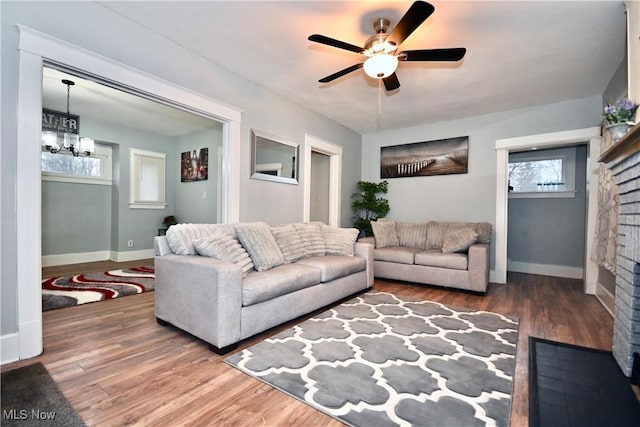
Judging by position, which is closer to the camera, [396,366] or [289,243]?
[396,366]

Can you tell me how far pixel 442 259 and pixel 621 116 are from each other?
2.23 metres

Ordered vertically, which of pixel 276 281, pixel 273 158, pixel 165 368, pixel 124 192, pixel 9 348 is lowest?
pixel 165 368

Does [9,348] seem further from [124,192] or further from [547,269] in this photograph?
[547,269]

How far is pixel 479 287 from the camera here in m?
3.56

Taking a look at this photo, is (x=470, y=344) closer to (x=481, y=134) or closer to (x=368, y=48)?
(x=368, y=48)

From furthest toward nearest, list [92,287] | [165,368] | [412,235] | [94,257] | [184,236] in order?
[94,257] < [412,235] < [92,287] < [184,236] < [165,368]

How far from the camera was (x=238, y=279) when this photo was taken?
204 cm

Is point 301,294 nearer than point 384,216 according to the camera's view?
Yes

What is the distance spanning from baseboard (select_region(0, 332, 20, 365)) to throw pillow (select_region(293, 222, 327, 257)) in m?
2.29

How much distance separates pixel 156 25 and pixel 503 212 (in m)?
4.76

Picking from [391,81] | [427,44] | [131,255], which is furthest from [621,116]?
[131,255]

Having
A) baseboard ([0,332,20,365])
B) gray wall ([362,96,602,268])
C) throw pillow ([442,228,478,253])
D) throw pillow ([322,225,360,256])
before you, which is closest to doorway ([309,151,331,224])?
gray wall ([362,96,602,268])

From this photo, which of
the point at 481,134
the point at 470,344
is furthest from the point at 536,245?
the point at 470,344

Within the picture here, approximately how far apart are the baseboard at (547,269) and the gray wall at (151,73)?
12.3 ft
